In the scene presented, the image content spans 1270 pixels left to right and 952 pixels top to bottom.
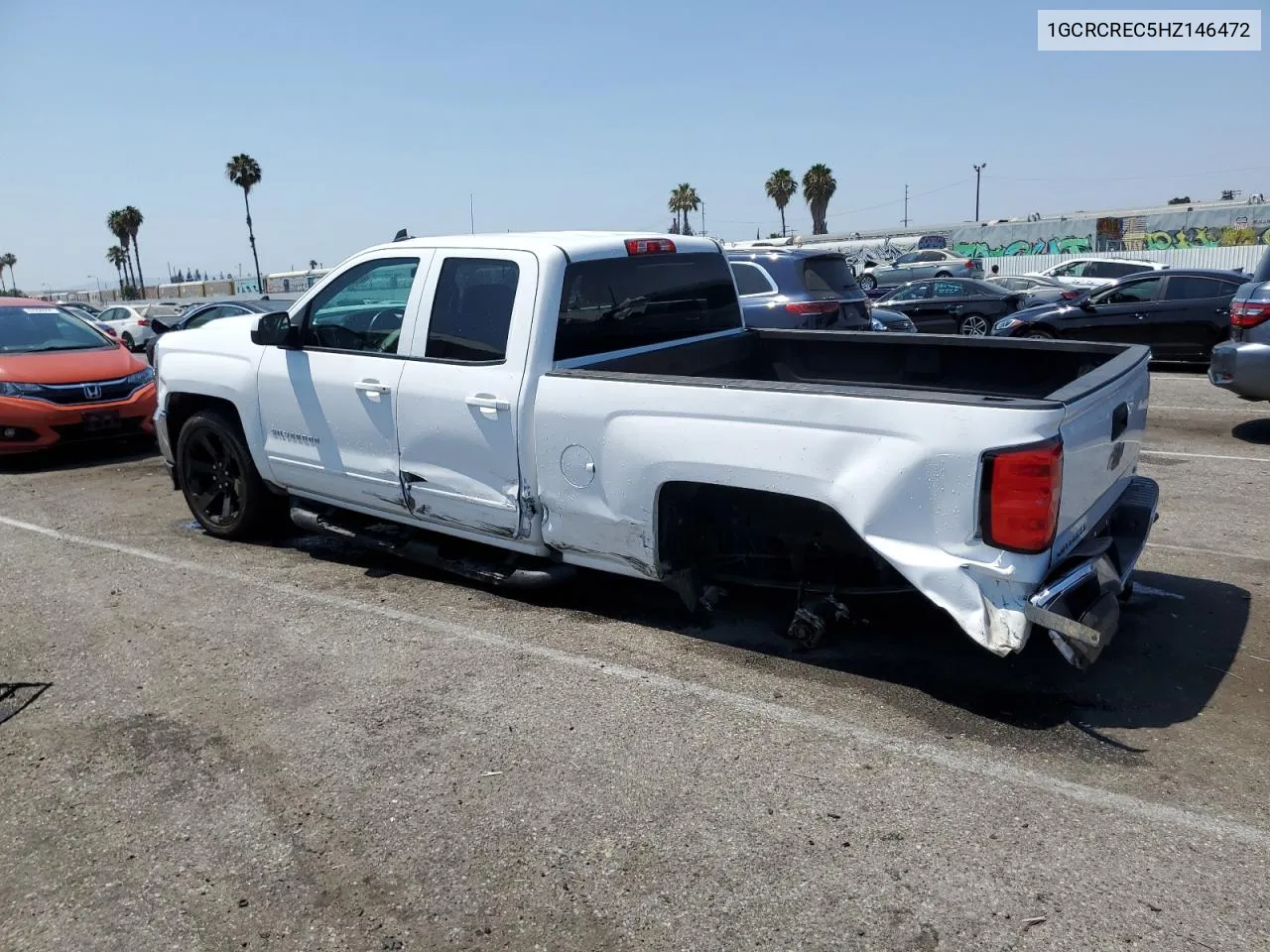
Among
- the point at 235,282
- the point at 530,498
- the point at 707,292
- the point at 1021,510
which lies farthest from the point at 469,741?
the point at 235,282

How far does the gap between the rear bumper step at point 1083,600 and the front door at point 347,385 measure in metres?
3.29

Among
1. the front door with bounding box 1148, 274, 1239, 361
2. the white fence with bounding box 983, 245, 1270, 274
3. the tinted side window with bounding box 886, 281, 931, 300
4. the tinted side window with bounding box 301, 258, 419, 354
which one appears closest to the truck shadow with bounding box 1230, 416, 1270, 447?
the front door with bounding box 1148, 274, 1239, 361

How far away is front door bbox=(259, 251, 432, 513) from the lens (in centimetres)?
539

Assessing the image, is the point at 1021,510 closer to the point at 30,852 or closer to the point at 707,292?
the point at 707,292

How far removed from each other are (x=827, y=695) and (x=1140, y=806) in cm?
123

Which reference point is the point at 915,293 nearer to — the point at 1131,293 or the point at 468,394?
the point at 1131,293

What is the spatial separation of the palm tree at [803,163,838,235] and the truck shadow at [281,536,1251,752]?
223 ft

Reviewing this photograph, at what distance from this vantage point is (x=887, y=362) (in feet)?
18.8

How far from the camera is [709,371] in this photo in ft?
18.9

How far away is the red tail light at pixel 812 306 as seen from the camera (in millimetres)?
10828

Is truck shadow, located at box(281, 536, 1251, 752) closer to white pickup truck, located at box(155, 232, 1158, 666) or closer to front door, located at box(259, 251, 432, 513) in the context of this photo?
white pickup truck, located at box(155, 232, 1158, 666)

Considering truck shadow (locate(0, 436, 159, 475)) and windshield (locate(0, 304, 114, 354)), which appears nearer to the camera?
truck shadow (locate(0, 436, 159, 475))

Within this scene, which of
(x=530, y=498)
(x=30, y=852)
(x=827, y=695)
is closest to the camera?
(x=30, y=852)

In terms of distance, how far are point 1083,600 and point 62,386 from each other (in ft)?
29.8
